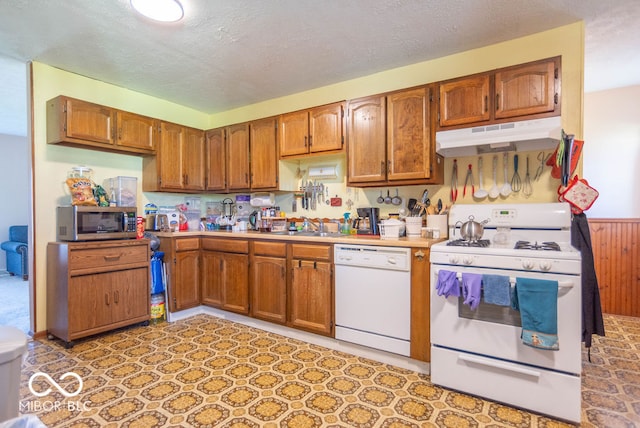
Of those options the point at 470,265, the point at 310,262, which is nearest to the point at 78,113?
the point at 310,262

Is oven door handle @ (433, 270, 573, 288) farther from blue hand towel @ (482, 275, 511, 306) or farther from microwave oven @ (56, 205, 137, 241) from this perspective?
microwave oven @ (56, 205, 137, 241)

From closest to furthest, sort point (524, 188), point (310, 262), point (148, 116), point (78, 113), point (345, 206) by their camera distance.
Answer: point (524, 188) → point (310, 262) → point (78, 113) → point (345, 206) → point (148, 116)

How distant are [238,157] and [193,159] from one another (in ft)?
1.92

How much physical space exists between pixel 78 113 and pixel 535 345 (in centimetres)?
385

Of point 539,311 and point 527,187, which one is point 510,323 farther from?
point 527,187

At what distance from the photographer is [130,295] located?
3.10 metres

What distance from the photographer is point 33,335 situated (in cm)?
296

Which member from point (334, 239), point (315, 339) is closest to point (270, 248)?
point (334, 239)

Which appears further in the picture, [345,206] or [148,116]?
[148,116]

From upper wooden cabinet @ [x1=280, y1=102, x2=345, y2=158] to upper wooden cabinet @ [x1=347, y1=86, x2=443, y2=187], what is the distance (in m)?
0.14

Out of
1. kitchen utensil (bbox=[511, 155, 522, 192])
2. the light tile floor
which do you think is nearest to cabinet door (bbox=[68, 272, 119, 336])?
the light tile floor

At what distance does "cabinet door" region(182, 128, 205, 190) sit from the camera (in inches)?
153

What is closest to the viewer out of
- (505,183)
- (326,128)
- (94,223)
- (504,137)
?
(504,137)

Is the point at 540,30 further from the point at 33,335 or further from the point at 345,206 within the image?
the point at 33,335
